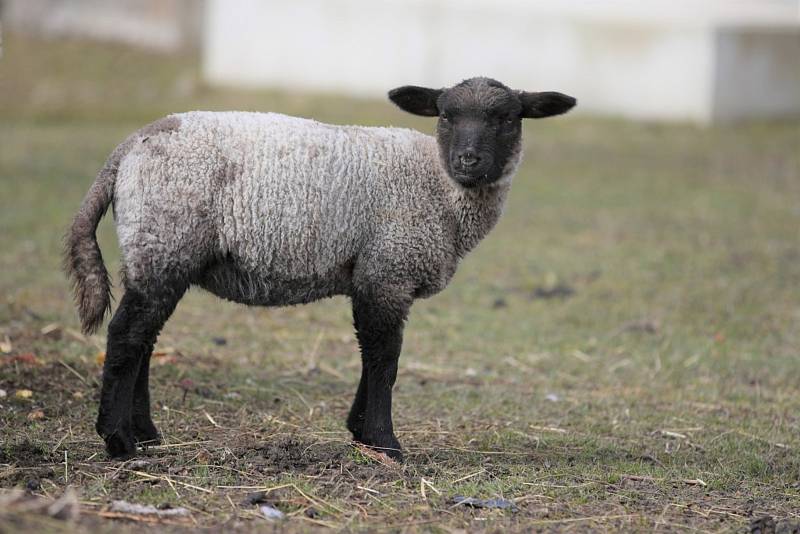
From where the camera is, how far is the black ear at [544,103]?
741 cm

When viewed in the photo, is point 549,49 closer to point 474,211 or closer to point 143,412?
point 474,211

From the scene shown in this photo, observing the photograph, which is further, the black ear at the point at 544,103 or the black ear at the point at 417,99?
the black ear at the point at 417,99

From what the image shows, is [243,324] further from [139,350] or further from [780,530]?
[780,530]

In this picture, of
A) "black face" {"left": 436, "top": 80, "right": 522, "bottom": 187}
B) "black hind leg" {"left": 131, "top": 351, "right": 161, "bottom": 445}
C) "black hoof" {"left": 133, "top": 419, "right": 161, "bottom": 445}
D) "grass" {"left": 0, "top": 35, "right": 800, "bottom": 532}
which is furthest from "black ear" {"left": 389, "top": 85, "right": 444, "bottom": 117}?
"black hoof" {"left": 133, "top": 419, "right": 161, "bottom": 445}

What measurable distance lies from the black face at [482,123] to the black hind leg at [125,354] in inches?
77.2

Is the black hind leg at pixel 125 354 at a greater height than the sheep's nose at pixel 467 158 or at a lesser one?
lesser

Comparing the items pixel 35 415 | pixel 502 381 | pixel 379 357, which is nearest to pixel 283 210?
pixel 379 357

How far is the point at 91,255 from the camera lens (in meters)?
6.67

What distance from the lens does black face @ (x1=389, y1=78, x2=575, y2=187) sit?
23.4 feet

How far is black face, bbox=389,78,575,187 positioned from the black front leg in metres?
1.00

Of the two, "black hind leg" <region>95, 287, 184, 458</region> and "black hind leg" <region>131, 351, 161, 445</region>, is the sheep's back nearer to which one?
"black hind leg" <region>95, 287, 184, 458</region>

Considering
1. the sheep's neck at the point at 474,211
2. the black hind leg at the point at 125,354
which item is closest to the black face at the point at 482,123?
the sheep's neck at the point at 474,211

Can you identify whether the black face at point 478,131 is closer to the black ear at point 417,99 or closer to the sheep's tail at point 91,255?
the black ear at point 417,99

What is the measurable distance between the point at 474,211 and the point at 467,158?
0.44 metres
